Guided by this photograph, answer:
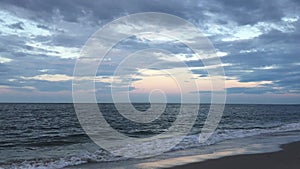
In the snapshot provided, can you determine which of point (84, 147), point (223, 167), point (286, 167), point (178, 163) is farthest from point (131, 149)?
point (286, 167)

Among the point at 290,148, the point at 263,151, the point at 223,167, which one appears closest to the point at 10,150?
the point at 223,167

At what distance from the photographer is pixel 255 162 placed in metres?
13.1

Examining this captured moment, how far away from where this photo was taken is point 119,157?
49.5ft

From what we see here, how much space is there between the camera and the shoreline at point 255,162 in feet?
40.3

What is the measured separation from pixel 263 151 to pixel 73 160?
973cm

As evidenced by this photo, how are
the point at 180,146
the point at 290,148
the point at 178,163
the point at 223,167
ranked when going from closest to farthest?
the point at 223,167 < the point at 178,163 < the point at 290,148 < the point at 180,146

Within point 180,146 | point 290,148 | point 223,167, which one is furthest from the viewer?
point 180,146

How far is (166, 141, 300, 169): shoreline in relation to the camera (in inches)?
484

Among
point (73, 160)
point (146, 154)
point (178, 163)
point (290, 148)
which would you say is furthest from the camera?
point (290, 148)

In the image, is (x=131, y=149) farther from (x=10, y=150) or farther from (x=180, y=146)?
(x=10, y=150)

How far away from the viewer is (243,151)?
16.3 m

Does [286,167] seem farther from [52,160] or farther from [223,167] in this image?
[52,160]

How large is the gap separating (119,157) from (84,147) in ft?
17.0

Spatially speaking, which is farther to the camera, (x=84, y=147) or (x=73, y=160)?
(x=84, y=147)
